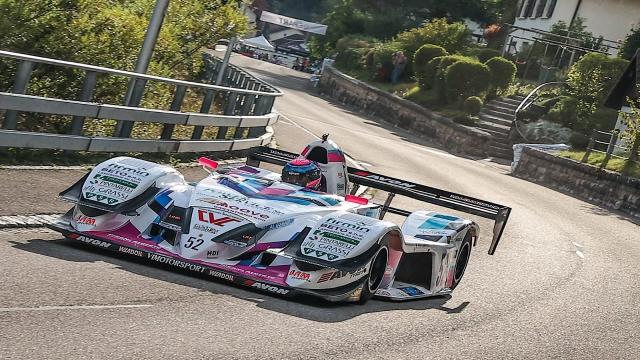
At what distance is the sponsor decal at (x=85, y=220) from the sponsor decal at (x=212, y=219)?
1067mm

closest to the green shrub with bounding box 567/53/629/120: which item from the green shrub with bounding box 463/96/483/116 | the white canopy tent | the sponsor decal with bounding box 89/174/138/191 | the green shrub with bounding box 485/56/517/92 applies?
the green shrub with bounding box 463/96/483/116

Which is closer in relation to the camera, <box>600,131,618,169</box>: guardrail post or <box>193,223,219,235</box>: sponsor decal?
<box>193,223,219,235</box>: sponsor decal

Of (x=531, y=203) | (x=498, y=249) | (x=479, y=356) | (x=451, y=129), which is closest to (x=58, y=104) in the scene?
(x=479, y=356)

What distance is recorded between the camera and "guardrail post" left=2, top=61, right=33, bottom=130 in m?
13.0

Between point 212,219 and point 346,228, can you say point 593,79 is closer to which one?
point 346,228

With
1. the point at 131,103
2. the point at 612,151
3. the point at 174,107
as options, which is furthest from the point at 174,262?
the point at 612,151

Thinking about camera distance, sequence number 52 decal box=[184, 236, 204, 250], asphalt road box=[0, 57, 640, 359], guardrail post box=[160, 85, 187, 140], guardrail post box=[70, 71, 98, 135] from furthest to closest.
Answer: guardrail post box=[160, 85, 187, 140]
guardrail post box=[70, 71, 98, 135]
number 52 decal box=[184, 236, 204, 250]
asphalt road box=[0, 57, 640, 359]

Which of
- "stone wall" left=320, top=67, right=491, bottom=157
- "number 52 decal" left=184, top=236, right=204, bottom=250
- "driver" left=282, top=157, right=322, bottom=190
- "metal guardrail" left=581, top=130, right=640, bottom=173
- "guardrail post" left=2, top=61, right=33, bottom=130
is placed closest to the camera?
"number 52 decal" left=184, top=236, right=204, bottom=250

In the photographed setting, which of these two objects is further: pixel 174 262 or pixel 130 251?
pixel 130 251

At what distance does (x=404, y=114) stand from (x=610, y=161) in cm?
1629

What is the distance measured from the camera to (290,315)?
9305 millimetres

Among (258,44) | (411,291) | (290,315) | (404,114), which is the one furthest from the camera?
(258,44)

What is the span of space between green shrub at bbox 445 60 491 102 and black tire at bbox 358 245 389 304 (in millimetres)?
33865

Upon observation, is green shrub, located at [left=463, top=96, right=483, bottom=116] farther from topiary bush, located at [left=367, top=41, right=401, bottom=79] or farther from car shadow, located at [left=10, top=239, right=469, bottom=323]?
car shadow, located at [left=10, top=239, right=469, bottom=323]
